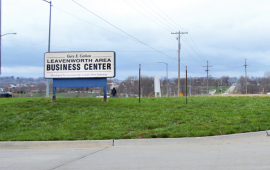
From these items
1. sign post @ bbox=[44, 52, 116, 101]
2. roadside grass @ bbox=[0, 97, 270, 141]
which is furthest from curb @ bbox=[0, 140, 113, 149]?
sign post @ bbox=[44, 52, 116, 101]

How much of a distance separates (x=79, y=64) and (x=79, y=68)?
26 cm

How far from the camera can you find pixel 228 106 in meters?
15.2

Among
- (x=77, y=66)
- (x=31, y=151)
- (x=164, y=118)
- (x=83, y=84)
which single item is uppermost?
(x=77, y=66)

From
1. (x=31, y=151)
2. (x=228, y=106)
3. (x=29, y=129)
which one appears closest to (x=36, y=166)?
(x=31, y=151)

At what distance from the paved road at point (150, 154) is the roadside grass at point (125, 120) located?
441 millimetres

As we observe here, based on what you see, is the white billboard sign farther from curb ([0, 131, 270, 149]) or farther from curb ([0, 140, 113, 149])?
curb ([0, 131, 270, 149])

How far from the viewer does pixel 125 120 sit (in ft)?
41.4

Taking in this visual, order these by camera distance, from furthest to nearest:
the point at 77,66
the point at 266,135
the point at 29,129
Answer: the point at 77,66, the point at 29,129, the point at 266,135

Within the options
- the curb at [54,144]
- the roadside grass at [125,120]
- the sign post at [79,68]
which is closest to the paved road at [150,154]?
the curb at [54,144]

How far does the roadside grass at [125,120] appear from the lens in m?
10.6

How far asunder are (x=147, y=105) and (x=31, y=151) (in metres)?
7.57

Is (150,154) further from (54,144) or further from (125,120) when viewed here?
(125,120)

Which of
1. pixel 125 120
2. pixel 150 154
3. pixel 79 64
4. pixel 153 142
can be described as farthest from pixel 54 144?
pixel 79 64

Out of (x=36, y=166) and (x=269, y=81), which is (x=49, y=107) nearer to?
(x=36, y=166)
